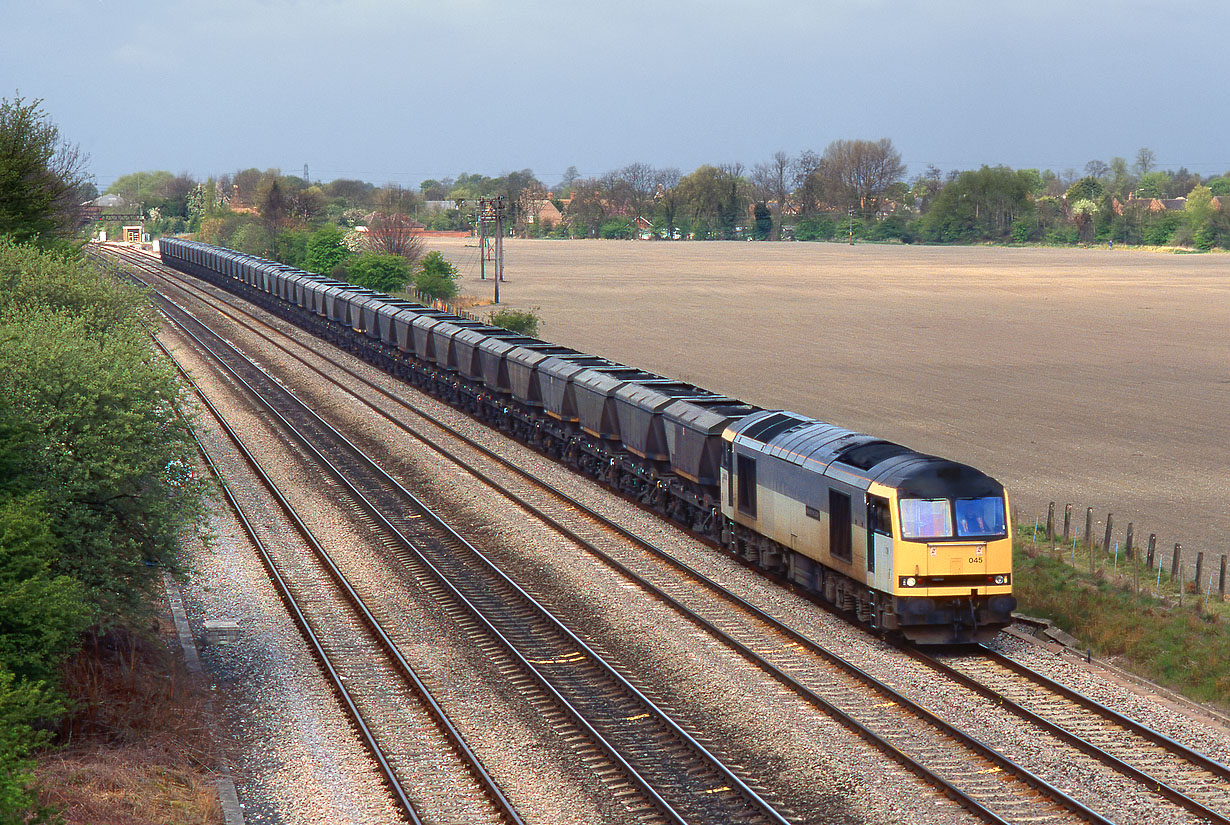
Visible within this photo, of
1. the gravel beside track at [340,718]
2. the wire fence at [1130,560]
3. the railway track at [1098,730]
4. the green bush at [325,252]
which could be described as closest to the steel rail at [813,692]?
the railway track at [1098,730]

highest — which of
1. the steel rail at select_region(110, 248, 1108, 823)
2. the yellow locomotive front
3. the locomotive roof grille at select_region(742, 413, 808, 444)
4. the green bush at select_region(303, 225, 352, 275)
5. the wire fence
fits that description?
the green bush at select_region(303, 225, 352, 275)

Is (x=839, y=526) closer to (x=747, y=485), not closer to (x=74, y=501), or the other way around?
(x=747, y=485)

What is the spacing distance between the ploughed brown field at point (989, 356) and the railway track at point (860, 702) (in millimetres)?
11346

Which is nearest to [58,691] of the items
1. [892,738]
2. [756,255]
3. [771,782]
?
[771,782]

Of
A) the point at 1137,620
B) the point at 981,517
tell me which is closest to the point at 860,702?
the point at 981,517

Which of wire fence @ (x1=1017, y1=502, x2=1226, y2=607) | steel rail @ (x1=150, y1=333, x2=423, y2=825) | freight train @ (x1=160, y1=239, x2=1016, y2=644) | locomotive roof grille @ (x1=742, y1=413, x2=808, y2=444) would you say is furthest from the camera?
locomotive roof grille @ (x1=742, y1=413, x2=808, y2=444)

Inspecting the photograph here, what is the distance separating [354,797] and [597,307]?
85184 millimetres

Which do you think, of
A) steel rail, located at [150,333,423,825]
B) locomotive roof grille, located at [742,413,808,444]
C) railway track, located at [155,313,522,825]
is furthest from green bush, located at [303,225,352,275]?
locomotive roof grille, located at [742,413,808,444]

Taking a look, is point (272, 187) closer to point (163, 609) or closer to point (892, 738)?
point (163, 609)

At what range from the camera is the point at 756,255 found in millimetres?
190875

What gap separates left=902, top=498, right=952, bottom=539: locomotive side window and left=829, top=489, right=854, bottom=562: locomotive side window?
1544mm

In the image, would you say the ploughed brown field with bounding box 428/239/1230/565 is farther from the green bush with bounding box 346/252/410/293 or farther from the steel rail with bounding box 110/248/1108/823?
the steel rail with bounding box 110/248/1108/823

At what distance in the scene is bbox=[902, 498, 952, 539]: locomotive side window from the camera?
67.7 ft

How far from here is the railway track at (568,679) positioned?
1546cm
